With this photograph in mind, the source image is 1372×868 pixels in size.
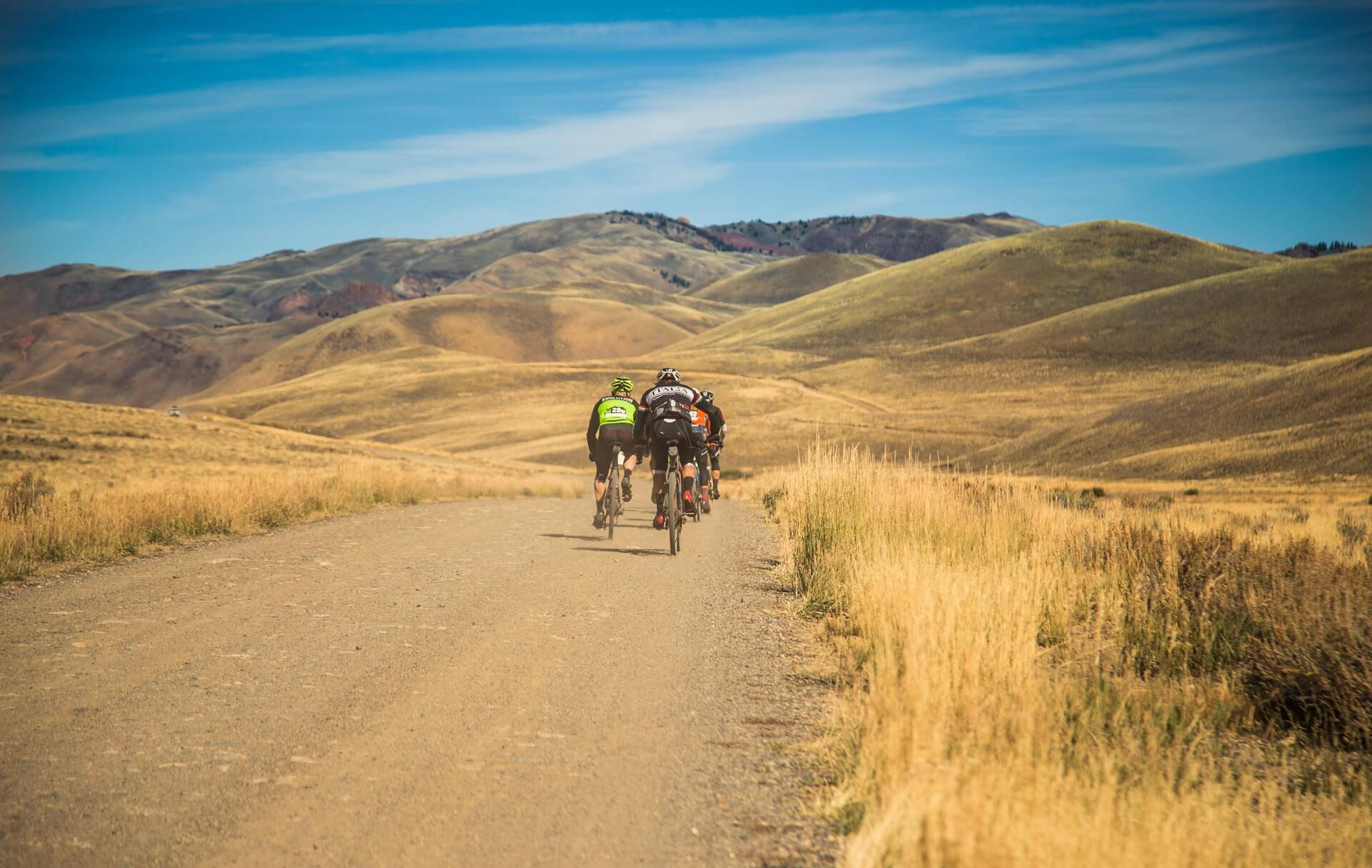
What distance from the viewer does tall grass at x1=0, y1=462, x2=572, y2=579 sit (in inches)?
500

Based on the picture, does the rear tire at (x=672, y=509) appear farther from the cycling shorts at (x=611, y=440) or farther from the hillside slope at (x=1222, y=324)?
the hillside slope at (x=1222, y=324)

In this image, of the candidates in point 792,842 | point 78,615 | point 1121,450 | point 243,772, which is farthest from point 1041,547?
point 1121,450

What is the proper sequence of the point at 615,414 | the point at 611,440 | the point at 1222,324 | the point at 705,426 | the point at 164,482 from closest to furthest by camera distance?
the point at 611,440 → the point at 615,414 → the point at 705,426 → the point at 164,482 → the point at 1222,324

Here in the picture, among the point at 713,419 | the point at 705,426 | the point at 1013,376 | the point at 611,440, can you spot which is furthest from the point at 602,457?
the point at 1013,376

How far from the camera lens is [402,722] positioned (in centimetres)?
620

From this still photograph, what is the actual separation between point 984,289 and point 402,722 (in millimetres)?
153123

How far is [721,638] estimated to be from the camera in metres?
8.88

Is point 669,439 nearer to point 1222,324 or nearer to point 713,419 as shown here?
point 713,419

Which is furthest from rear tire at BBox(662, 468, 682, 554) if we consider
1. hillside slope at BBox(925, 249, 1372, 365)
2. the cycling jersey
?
hillside slope at BBox(925, 249, 1372, 365)

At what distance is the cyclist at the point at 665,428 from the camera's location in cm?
1492

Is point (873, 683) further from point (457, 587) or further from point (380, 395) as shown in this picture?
point (380, 395)

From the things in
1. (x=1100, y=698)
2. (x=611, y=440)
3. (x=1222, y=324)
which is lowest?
(x=1100, y=698)

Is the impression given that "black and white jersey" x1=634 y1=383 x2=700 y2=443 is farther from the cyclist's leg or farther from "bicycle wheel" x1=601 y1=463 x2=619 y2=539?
"bicycle wheel" x1=601 y1=463 x2=619 y2=539

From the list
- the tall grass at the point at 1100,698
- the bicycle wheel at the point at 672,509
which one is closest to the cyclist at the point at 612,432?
the bicycle wheel at the point at 672,509
